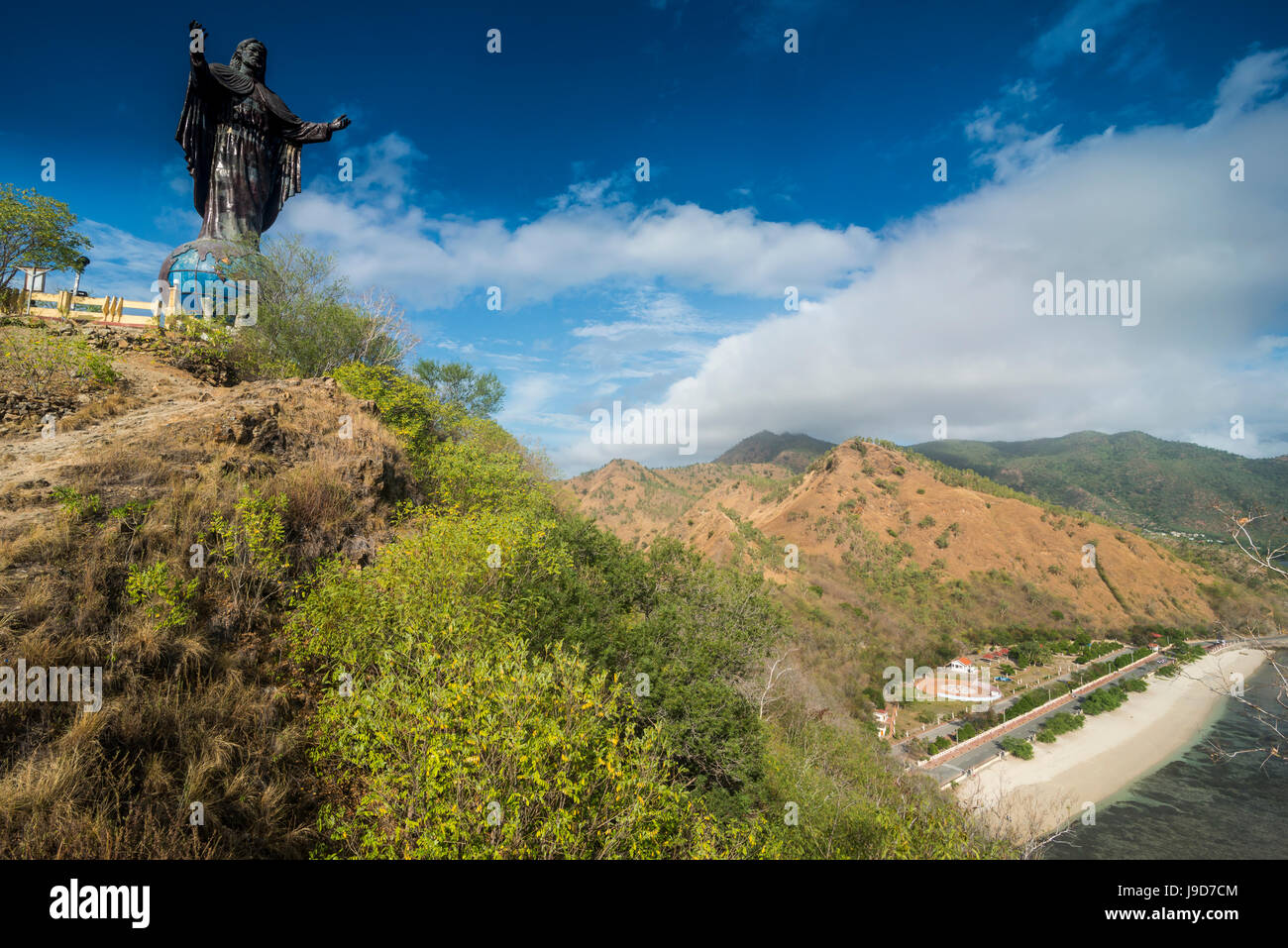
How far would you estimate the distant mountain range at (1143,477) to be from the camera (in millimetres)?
100125

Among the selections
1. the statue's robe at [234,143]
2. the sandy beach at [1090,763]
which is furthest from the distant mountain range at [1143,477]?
the statue's robe at [234,143]

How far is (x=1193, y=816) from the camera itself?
37562 millimetres

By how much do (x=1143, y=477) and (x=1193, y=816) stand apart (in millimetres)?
118092

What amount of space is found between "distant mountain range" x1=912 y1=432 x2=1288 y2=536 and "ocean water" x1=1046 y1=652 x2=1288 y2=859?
48.8 metres

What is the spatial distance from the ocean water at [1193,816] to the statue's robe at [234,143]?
171 ft

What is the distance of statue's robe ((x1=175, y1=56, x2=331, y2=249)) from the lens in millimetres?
19906

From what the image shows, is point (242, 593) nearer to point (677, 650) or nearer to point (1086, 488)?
point (677, 650)

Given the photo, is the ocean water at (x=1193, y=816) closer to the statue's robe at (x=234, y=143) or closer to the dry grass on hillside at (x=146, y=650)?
the dry grass on hillside at (x=146, y=650)

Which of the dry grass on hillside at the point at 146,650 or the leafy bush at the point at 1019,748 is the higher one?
the dry grass on hillside at the point at 146,650

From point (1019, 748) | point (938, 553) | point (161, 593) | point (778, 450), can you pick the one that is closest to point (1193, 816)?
point (1019, 748)

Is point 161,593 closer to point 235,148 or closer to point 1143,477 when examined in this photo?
point 235,148

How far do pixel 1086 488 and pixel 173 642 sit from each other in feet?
554

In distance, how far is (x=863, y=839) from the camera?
1324 cm
